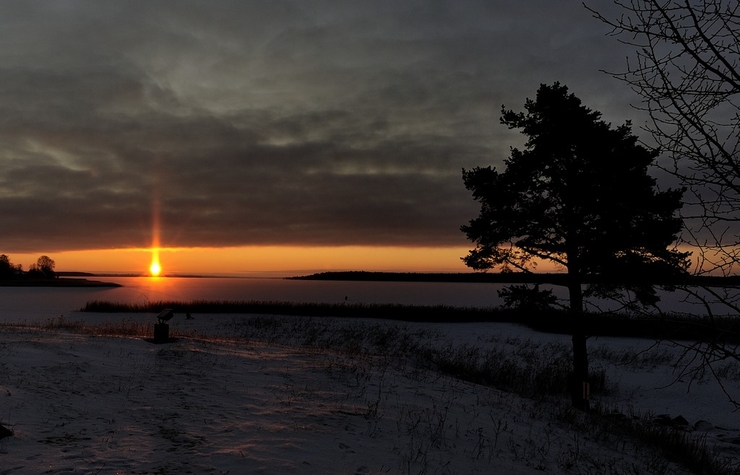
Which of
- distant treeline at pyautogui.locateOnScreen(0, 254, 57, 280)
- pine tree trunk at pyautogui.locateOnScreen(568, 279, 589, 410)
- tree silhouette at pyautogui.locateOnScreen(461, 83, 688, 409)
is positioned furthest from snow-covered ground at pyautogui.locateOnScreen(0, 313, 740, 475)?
distant treeline at pyautogui.locateOnScreen(0, 254, 57, 280)

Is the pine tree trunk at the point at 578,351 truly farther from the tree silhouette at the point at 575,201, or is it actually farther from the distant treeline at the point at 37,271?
the distant treeline at the point at 37,271

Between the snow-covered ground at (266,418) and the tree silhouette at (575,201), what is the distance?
194 inches

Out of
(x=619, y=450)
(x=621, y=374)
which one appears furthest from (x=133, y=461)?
(x=621, y=374)

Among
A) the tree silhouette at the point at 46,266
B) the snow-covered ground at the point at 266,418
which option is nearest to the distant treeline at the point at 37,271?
the tree silhouette at the point at 46,266

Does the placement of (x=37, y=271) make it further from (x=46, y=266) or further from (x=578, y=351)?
(x=578, y=351)

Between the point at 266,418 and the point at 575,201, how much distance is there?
1251 cm

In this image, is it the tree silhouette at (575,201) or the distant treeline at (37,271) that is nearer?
the tree silhouette at (575,201)

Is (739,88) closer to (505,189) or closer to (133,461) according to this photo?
(133,461)

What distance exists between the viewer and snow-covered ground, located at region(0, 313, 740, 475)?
6.70 m

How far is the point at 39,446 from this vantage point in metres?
6.38

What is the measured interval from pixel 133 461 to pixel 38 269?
692 feet

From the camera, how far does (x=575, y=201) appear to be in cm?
1611

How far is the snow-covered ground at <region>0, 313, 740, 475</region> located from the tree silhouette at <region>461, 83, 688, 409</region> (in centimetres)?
492

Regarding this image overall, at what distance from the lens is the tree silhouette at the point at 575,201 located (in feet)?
50.3
